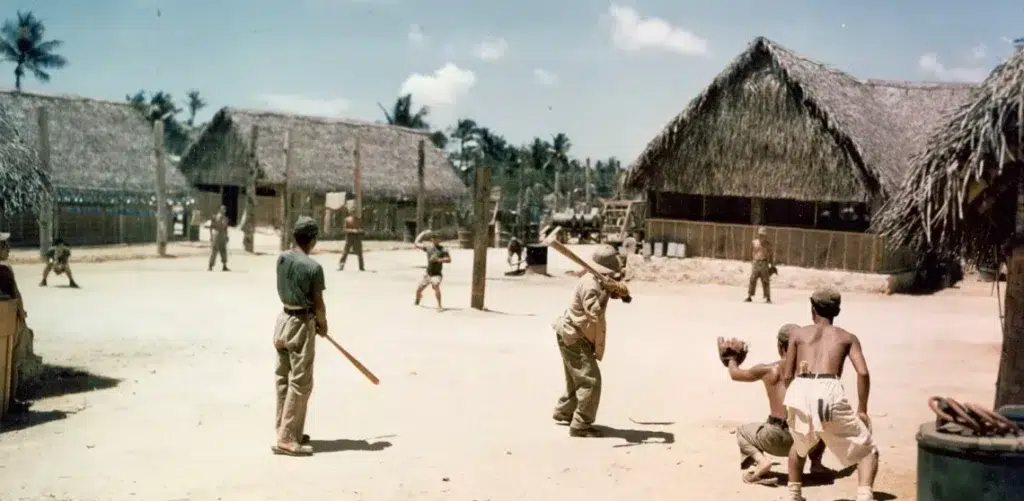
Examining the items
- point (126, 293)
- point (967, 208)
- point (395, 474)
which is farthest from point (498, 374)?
point (126, 293)

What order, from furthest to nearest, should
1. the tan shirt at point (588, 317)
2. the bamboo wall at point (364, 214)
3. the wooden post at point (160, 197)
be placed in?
1. the bamboo wall at point (364, 214)
2. the wooden post at point (160, 197)
3. the tan shirt at point (588, 317)

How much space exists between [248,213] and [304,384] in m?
20.6

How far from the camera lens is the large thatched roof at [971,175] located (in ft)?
20.2

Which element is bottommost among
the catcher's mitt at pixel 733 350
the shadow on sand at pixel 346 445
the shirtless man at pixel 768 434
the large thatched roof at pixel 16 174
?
the shadow on sand at pixel 346 445

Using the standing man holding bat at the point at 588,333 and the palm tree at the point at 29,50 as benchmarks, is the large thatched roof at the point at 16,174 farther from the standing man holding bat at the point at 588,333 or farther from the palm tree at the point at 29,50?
the palm tree at the point at 29,50

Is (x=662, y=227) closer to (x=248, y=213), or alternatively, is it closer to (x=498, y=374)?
(x=248, y=213)

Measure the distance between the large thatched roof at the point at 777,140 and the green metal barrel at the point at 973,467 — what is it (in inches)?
636

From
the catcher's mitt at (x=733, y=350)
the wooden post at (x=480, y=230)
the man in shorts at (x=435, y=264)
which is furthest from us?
the wooden post at (x=480, y=230)

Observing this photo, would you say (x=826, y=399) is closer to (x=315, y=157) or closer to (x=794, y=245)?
(x=794, y=245)

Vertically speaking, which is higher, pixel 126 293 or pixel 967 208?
pixel 967 208

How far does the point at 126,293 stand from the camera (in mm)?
14859

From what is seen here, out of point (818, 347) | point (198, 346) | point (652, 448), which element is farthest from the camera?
point (198, 346)

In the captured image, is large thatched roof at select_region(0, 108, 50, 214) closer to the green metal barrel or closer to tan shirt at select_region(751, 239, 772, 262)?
the green metal barrel

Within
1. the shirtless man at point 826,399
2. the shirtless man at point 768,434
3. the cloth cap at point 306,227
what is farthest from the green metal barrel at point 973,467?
the cloth cap at point 306,227
